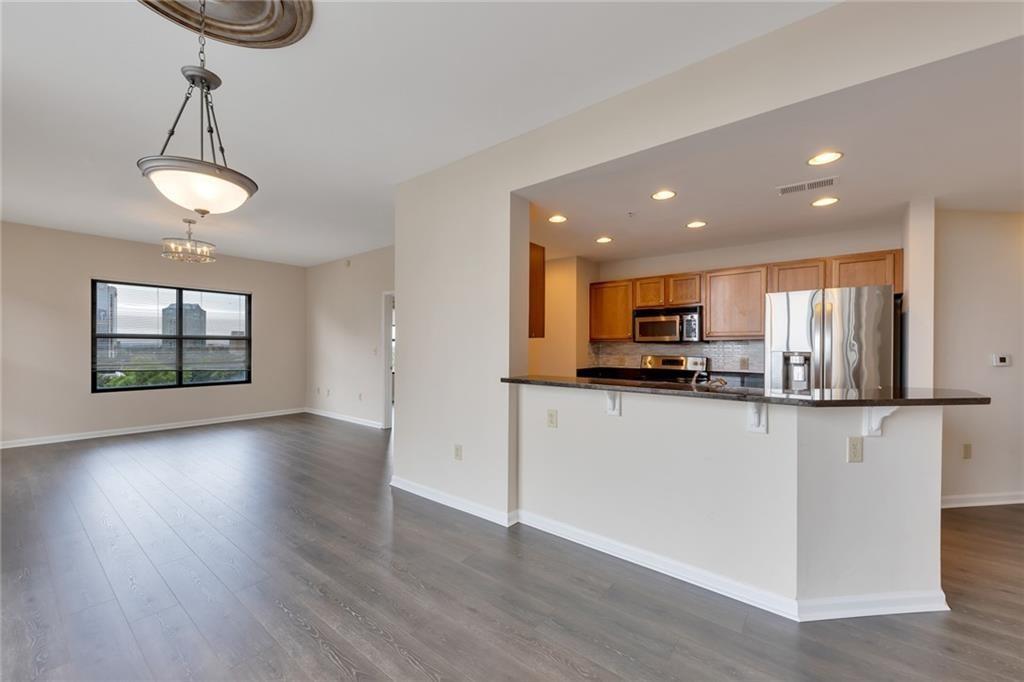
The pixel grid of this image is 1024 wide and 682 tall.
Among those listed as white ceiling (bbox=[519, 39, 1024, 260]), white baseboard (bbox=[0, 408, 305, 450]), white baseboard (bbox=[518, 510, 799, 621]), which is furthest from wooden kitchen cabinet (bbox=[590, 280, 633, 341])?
white baseboard (bbox=[0, 408, 305, 450])

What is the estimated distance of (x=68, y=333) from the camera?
17.7 ft

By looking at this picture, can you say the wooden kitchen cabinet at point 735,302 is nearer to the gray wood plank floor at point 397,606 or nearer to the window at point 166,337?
the gray wood plank floor at point 397,606

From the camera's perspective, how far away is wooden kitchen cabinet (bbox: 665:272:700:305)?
4.95 meters

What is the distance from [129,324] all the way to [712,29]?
7.76 metres

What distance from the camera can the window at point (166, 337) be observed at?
5766mm

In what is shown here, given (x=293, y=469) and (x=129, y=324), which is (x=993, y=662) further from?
(x=129, y=324)

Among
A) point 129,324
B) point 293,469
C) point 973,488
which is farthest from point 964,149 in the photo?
point 129,324

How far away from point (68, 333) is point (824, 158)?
8368 mm

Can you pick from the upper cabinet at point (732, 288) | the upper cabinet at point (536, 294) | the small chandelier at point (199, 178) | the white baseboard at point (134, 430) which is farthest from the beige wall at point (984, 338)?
the white baseboard at point (134, 430)

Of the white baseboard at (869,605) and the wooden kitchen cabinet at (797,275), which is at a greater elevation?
the wooden kitchen cabinet at (797,275)

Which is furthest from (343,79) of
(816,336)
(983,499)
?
(983,499)

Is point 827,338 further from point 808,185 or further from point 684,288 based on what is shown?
point 684,288

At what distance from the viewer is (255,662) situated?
1714 millimetres

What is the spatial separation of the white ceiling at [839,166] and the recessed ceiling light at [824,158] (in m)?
0.04
